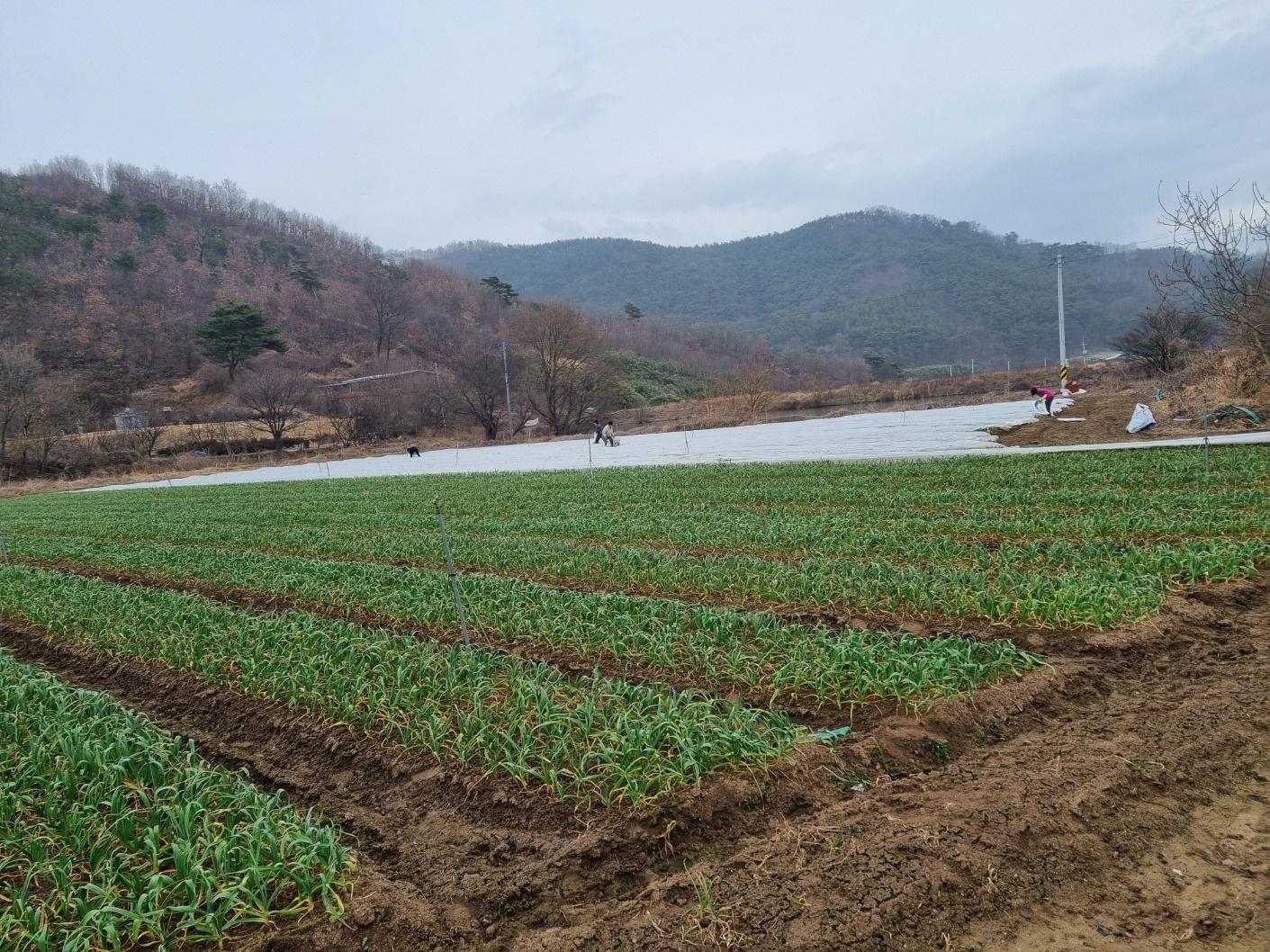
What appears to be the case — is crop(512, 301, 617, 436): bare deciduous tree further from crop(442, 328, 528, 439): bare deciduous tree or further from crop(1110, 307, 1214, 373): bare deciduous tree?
crop(1110, 307, 1214, 373): bare deciduous tree

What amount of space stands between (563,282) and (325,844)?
137579mm

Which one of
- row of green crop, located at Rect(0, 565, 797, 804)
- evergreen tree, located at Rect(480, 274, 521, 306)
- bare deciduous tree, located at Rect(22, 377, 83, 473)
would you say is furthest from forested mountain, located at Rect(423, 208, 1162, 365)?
row of green crop, located at Rect(0, 565, 797, 804)

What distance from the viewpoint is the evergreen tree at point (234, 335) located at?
5962 cm

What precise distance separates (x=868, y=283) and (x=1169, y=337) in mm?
93425

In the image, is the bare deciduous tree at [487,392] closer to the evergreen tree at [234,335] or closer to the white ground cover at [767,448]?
the white ground cover at [767,448]

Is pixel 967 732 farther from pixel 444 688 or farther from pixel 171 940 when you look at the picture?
pixel 171 940

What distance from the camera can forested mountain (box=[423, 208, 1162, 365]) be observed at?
9512 cm

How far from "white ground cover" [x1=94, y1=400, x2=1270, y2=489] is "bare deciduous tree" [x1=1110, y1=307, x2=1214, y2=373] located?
7.99m

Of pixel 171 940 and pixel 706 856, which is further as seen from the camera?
pixel 706 856

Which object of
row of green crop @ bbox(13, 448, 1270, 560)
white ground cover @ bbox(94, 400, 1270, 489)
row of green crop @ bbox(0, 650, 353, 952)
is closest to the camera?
row of green crop @ bbox(0, 650, 353, 952)

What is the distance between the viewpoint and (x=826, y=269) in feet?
420

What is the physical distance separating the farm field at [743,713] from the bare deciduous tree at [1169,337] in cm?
2813

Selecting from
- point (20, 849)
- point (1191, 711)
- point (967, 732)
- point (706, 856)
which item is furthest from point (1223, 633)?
point (20, 849)

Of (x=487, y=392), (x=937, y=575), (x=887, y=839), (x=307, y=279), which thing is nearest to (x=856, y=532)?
(x=937, y=575)
